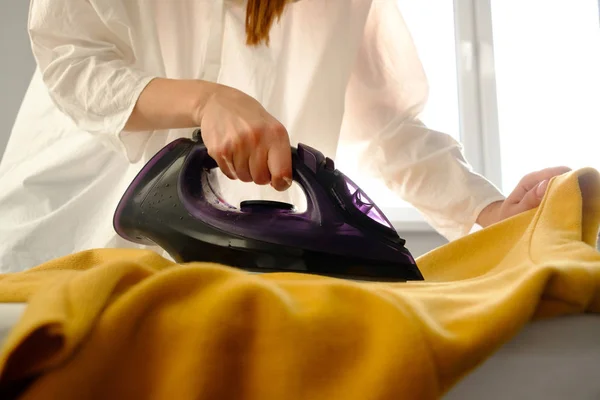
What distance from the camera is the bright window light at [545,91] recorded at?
64.9 inches

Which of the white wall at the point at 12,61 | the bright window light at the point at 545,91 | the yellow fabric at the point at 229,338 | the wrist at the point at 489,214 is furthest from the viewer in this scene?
the bright window light at the point at 545,91

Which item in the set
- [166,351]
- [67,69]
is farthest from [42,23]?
[166,351]

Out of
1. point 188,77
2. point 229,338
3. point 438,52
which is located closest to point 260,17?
point 188,77

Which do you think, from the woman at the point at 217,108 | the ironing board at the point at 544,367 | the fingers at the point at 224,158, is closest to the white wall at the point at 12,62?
the woman at the point at 217,108

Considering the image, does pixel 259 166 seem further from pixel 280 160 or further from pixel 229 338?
pixel 229 338

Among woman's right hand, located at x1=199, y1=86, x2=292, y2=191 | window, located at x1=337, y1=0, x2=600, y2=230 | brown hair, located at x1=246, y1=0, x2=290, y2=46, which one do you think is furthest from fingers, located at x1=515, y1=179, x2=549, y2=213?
window, located at x1=337, y1=0, x2=600, y2=230

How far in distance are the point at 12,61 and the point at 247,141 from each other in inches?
42.0

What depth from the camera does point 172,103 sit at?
566 mm

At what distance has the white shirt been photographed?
0.64 m

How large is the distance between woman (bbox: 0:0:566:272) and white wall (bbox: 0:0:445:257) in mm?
440

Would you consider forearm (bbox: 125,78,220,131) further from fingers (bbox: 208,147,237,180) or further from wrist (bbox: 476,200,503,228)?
wrist (bbox: 476,200,503,228)

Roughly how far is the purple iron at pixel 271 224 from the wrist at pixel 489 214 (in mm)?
255

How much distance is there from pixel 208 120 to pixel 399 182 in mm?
451

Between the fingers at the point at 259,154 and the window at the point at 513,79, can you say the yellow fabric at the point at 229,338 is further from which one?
the window at the point at 513,79
